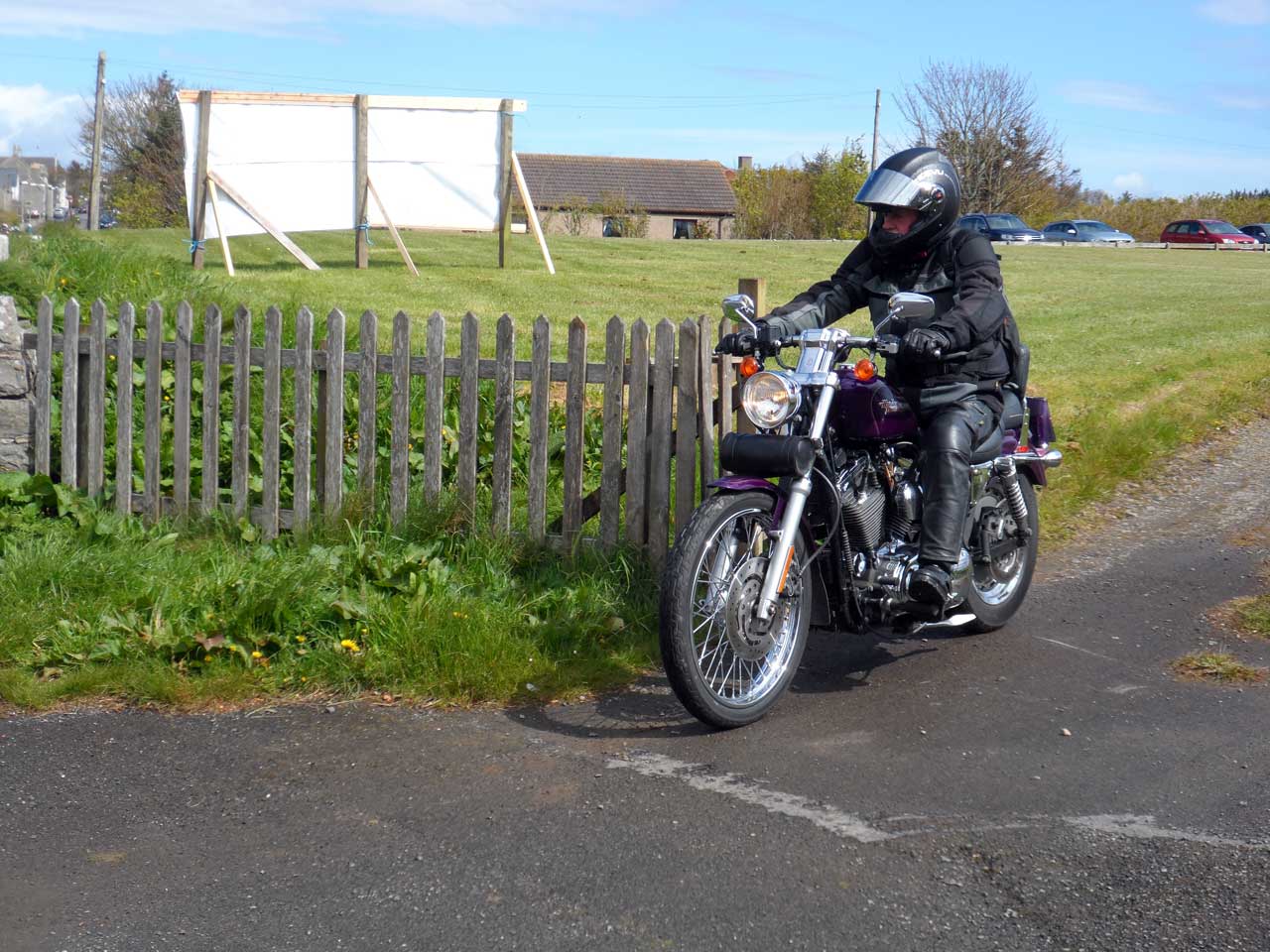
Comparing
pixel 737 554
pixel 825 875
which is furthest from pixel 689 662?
pixel 825 875

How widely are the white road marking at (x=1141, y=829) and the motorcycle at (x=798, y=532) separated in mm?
1210

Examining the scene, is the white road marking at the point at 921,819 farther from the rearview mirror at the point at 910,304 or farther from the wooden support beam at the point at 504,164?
the wooden support beam at the point at 504,164

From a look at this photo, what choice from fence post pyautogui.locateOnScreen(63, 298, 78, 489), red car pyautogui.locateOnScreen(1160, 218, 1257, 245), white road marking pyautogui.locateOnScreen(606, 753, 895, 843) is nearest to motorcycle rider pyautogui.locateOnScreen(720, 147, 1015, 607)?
white road marking pyautogui.locateOnScreen(606, 753, 895, 843)

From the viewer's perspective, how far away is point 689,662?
4.32 m

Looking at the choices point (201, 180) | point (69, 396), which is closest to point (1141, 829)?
point (69, 396)

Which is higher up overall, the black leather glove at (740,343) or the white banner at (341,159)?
the white banner at (341,159)

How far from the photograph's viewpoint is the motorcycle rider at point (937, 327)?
4918mm

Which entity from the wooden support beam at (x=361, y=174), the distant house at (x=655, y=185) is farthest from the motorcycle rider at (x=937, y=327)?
the distant house at (x=655, y=185)

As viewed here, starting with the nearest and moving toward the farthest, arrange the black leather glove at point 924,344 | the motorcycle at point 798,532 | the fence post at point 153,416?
the motorcycle at point 798,532 < the black leather glove at point 924,344 < the fence post at point 153,416

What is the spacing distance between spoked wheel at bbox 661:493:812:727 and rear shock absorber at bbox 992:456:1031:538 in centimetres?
135

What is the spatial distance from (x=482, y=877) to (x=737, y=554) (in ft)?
5.20

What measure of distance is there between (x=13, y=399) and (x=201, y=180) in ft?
31.4

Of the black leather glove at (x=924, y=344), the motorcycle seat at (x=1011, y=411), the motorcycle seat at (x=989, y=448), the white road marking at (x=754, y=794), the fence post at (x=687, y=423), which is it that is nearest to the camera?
the white road marking at (x=754, y=794)

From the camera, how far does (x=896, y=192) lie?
504cm
